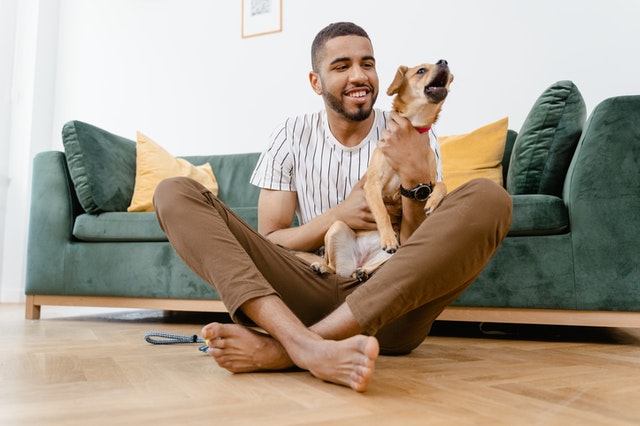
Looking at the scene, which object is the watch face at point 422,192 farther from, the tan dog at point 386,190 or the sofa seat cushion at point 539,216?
the sofa seat cushion at point 539,216

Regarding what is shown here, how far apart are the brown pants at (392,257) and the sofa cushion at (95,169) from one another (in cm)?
140

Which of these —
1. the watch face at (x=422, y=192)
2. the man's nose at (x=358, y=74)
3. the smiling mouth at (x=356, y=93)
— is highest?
the man's nose at (x=358, y=74)

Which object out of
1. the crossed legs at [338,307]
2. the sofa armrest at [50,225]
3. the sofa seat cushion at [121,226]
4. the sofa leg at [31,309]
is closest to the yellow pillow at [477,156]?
the sofa seat cushion at [121,226]

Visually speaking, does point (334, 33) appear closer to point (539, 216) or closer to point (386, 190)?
point (386, 190)

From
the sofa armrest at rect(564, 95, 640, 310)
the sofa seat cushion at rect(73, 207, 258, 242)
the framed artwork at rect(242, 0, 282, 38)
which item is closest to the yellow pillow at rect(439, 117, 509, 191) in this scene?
the sofa armrest at rect(564, 95, 640, 310)

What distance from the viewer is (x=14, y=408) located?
2.79 ft

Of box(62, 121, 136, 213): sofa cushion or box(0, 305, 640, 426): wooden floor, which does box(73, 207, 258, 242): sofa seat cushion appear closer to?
box(62, 121, 136, 213): sofa cushion

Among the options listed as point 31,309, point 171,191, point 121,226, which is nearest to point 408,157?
point 171,191

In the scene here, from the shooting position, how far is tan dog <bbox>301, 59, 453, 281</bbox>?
1480 mm

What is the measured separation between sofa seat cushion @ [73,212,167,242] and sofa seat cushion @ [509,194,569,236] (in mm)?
1456

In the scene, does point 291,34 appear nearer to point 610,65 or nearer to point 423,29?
point 423,29

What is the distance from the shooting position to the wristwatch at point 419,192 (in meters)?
1.45

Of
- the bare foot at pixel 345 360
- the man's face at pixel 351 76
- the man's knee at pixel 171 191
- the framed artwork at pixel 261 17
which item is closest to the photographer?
the bare foot at pixel 345 360

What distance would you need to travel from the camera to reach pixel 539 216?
1.86 m
